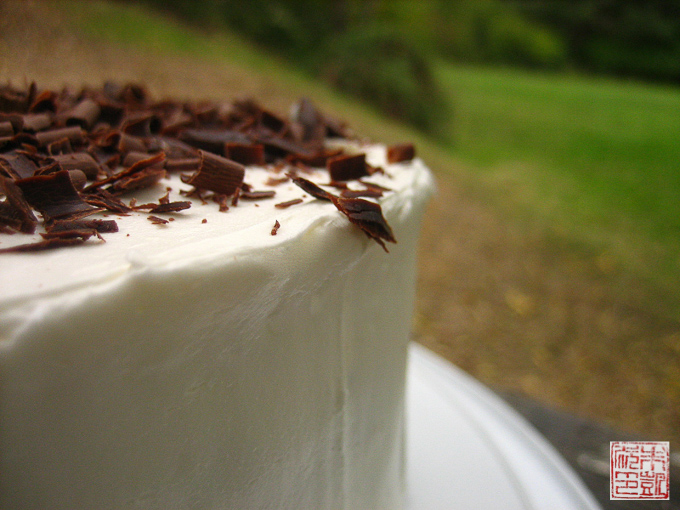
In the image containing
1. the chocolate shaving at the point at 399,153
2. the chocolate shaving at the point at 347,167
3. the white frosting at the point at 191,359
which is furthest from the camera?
the chocolate shaving at the point at 399,153

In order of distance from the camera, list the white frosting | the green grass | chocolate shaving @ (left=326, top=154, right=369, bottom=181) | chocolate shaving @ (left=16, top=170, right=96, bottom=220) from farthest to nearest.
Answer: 1. the green grass
2. chocolate shaving @ (left=326, top=154, right=369, bottom=181)
3. chocolate shaving @ (left=16, top=170, right=96, bottom=220)
4. the white frosting

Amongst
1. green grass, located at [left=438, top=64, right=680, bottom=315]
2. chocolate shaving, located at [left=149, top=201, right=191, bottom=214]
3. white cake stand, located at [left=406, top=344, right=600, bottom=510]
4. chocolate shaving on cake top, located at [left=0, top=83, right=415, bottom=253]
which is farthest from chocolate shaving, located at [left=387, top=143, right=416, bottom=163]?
green grass, located at [left=438, top=64, right=680, bottom=315]

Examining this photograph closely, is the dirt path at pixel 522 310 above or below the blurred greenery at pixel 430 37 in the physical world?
below

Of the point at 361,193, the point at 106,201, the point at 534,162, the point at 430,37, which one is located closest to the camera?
the point at 106,201

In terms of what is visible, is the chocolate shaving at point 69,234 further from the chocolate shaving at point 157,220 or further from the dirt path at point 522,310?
the dirt path at point 522,310

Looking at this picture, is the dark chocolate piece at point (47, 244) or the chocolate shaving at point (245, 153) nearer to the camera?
the dark chocolate piece at point (47, 244)

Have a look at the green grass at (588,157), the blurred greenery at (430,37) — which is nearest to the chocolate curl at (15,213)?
the green grass at (588,157)

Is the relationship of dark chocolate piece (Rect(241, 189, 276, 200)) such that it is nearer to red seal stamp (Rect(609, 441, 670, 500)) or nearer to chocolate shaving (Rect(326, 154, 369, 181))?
chocolate shaving (Rect(326, 154, 369, 181))

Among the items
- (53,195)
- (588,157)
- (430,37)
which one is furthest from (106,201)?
(430,37)

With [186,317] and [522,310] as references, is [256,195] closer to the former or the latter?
[186,317]
